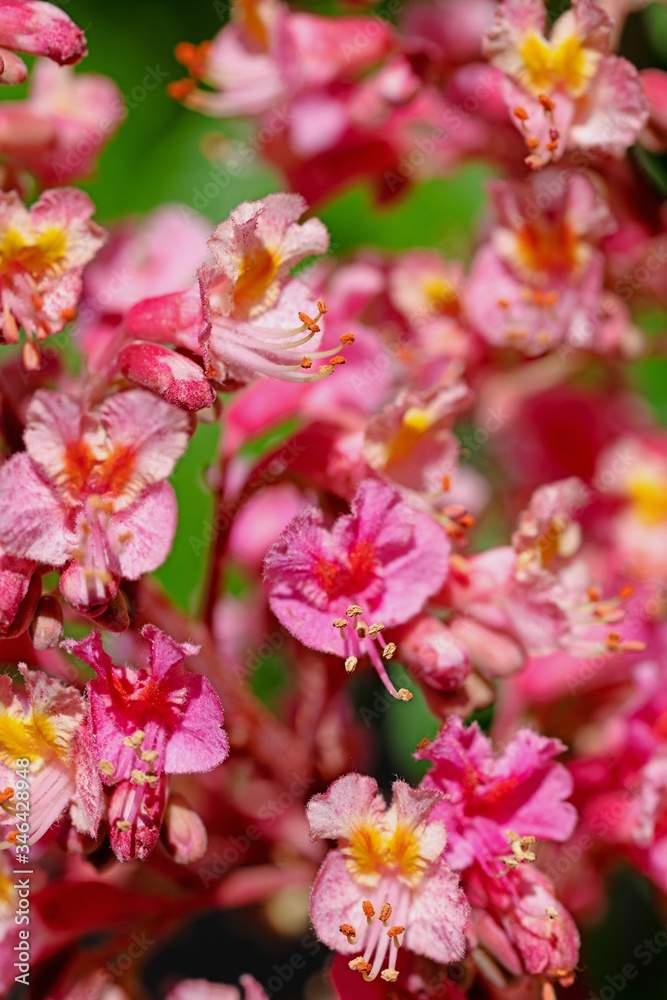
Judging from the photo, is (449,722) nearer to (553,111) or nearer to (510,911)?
(510,911)

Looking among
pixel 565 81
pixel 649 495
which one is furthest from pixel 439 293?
pixel 649 495

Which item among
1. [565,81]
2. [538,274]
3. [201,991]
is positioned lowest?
[201,991]

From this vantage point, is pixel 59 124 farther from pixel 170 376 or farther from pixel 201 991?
pixel 201 991

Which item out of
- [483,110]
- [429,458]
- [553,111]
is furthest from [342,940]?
[483,110]

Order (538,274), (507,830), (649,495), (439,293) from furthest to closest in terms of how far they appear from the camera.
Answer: (649,495), (439,293), (538,274), (507,830)

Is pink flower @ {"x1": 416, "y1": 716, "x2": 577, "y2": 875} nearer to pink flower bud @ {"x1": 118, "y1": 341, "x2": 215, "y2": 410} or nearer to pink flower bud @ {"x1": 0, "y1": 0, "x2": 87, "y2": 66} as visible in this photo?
pink flower bud @ {"x1": 118, "y1": 341, "x2": 215, "y2": 410}

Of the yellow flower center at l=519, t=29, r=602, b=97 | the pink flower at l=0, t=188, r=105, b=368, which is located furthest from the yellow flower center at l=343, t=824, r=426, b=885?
the yellow flower center at l=519, t=29, r=602, b=97

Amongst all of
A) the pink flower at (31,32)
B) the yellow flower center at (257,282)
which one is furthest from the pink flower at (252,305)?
the pink flower at (31,32)
